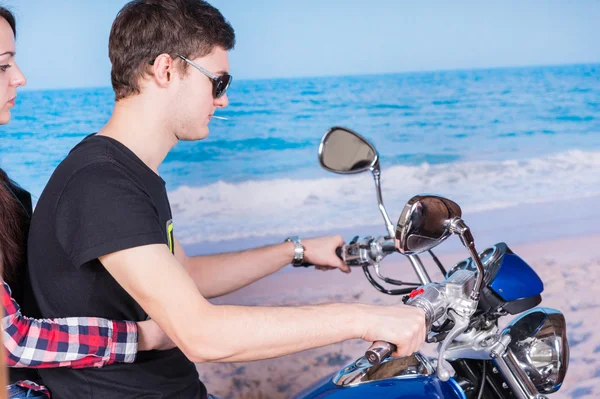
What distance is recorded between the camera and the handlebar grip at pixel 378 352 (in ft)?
4.13

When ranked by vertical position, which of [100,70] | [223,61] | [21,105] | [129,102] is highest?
[223,61]

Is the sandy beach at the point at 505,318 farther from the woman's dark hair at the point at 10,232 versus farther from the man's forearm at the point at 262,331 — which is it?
the man's forearm at the point at 262,331

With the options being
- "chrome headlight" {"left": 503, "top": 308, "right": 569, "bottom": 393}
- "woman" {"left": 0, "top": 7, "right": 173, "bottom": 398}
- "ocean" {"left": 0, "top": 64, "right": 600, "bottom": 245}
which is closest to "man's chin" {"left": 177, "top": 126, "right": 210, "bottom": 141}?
"woman" {"left": 0, "top": 7, "right": 173, "bottom": 398}

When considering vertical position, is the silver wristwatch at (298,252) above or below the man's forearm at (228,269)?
above

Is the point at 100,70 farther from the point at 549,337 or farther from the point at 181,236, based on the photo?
the point at 549,337

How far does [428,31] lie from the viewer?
11.4 metres

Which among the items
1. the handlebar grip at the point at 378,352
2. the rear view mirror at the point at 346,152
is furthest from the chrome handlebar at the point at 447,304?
the rear view mirror at the point at 346,152

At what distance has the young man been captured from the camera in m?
1.38

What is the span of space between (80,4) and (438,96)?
26.5ft

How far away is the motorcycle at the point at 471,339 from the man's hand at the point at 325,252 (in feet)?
1.26

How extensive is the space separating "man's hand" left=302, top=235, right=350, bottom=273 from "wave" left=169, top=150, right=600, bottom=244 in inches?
178

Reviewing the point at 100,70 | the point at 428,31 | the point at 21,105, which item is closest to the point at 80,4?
the point at 100,70

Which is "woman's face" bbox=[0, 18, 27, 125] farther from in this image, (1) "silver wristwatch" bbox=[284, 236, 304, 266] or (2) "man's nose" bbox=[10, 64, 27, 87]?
(1) "silver wristwatch" bbox=[284, 236, 304, 266]

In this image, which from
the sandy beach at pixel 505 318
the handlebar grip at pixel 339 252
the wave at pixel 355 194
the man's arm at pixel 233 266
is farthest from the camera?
the wave at pixel 355 194
